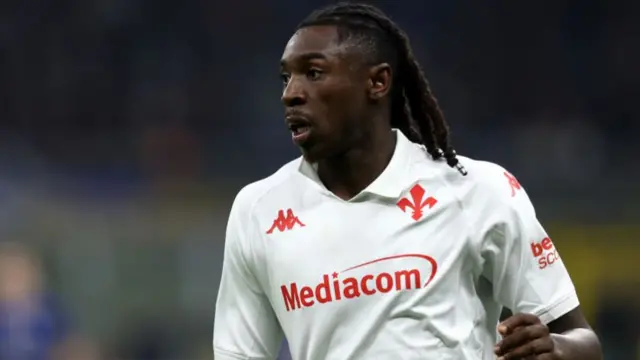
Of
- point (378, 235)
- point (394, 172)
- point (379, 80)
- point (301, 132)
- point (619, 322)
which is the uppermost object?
point (379, 80)

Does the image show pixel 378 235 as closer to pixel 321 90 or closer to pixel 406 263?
pixel 406 263

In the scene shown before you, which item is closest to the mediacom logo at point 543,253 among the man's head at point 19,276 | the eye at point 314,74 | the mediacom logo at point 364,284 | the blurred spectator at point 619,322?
the mediacom logo at point 364,284

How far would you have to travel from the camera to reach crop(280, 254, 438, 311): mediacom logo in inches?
117

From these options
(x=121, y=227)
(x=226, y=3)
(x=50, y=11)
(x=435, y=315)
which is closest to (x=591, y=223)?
(x=121, y=227)

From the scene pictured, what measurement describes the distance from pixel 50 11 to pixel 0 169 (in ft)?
7.09

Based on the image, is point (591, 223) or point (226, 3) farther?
point (226, 3)

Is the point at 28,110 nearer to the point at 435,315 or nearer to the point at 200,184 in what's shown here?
the point at 200,184

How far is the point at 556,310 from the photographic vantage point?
3006 millimetres

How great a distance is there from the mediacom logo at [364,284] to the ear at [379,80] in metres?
0.38

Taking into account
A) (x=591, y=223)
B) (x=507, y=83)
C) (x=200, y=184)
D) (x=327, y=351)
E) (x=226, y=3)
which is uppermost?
(x=226, y=3)

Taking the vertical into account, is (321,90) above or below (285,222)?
above

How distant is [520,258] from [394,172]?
0.35 metres

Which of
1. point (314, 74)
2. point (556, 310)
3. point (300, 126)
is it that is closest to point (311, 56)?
point (314, 74)

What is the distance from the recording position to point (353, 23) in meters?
3.05
